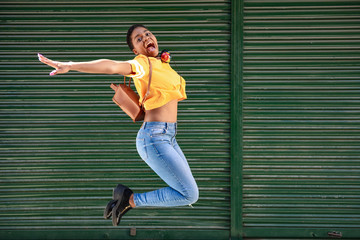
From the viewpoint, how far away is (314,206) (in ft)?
15.4

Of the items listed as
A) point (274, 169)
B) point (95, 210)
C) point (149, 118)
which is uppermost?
point (149, 118)

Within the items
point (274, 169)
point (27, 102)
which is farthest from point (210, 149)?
point (27, 102)

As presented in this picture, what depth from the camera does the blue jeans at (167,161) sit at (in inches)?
111

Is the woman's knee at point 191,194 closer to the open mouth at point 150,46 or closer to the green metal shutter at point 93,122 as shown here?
the open mouth at point 150,46

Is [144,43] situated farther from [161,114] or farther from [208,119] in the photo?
[208,119]

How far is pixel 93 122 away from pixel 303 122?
2896 millimetres

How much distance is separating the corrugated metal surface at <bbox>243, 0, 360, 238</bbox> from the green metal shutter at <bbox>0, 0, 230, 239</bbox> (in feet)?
1.40

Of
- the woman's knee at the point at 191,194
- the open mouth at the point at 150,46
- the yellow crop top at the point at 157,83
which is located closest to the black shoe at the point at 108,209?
the woman's knee at the point at 191,194

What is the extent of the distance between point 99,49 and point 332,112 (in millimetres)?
3335

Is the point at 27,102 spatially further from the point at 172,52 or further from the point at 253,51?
the point at 253,51

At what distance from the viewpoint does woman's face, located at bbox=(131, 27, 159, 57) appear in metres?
3.00

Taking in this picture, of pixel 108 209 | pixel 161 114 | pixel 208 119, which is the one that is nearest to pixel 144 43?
pixel 161 114

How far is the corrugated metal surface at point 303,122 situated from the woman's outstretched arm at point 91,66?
2561mm

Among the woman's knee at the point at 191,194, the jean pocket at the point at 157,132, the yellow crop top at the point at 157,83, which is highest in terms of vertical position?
the yellow crop top at the point at 157,83
